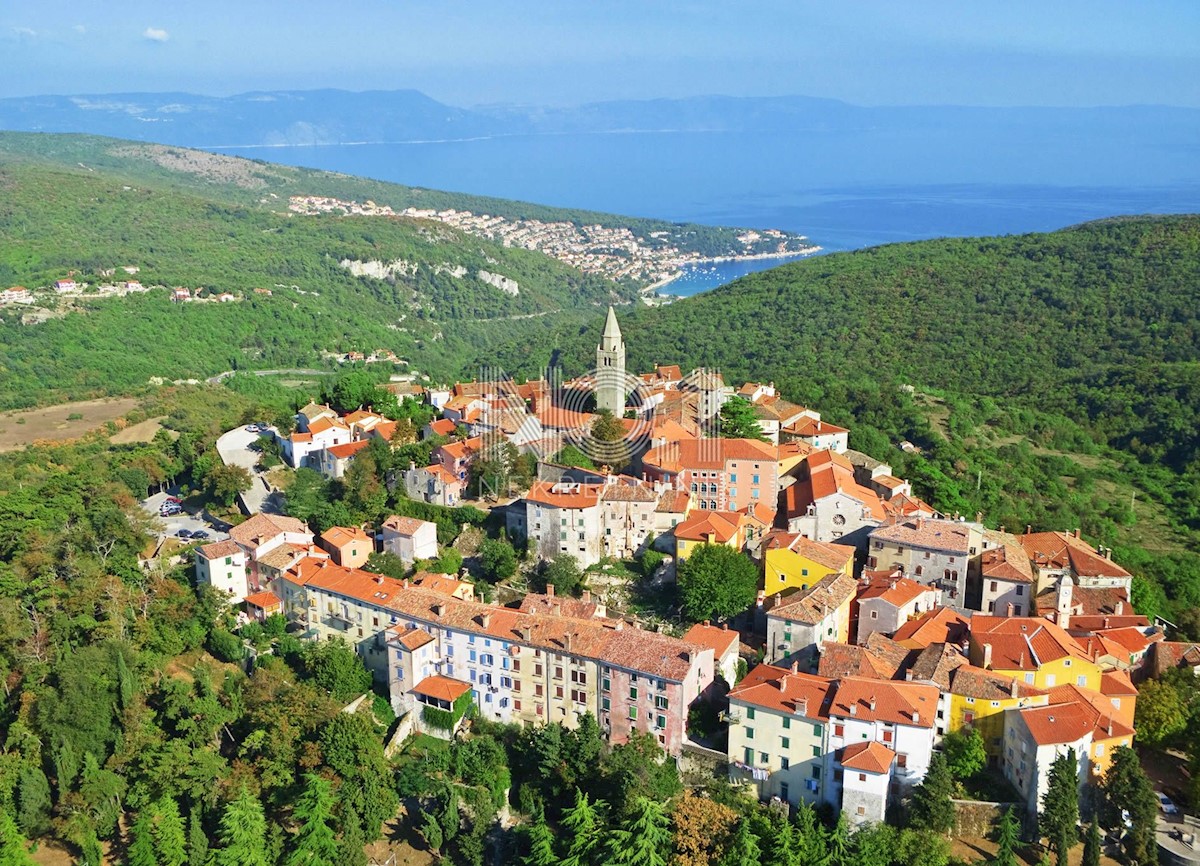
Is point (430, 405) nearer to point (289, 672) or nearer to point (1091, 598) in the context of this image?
point (289, 672)

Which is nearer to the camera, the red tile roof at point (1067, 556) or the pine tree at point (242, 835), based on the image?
the pine tree at point (242, 835)

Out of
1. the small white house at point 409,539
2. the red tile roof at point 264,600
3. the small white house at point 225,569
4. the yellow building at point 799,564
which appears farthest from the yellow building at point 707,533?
the small white house at point 225,569

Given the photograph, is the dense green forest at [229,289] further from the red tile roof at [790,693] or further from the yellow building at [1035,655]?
the yellow building at [1035,655]

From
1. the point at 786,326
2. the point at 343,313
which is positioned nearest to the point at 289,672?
the point at 786,326

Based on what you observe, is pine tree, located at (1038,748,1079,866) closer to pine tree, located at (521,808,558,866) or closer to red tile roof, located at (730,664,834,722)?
red tile roof, located at (730,664,834,722)

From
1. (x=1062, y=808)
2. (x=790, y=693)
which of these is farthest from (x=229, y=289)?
(x=1062, y=808)

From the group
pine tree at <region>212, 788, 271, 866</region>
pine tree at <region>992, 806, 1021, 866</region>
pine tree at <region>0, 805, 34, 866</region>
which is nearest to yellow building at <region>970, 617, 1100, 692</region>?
pine tree at <region>992, 806, 1021, 866</region>

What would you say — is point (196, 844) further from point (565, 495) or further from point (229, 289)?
point (229, 289)
